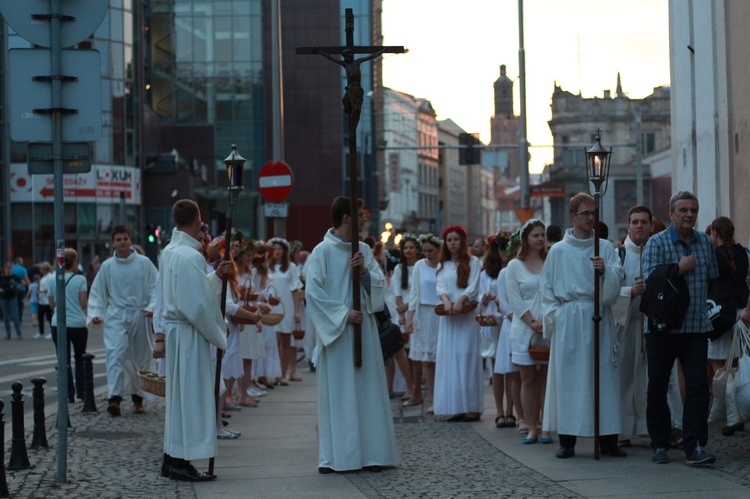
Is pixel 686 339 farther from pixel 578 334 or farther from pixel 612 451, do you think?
pixel 612 451

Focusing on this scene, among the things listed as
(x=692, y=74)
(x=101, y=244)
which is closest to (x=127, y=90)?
(x=101, y=244)

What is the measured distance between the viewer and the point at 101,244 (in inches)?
2163

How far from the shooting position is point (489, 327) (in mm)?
14500

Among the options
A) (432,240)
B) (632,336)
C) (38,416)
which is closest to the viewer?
(632,336)

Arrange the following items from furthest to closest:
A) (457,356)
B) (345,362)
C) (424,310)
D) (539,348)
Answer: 1. (424,310)
2. (457,356)
3. (539,348)
4. (345,362)

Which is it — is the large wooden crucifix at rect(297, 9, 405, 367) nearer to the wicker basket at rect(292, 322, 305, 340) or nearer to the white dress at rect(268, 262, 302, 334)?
the white dress at rect(268, 262, 302, 334)

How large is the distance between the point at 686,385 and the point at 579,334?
1044 millimetres

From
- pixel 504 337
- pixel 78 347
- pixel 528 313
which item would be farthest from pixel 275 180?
pixel 528 313

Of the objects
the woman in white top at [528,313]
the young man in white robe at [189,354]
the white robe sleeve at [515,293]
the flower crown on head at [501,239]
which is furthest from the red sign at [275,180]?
the young man in white robe at [189,354]

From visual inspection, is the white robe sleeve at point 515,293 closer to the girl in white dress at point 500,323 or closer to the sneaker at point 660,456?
the girl in white dress at point 500,323

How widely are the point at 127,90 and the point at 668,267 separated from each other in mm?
47654

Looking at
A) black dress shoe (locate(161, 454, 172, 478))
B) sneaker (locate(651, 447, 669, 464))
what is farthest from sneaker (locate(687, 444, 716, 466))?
black dress shoe (locate(161, 454, 172, 478))

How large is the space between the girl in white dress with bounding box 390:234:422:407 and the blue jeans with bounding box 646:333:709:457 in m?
5.91

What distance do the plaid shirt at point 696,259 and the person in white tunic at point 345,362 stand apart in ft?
6.65
